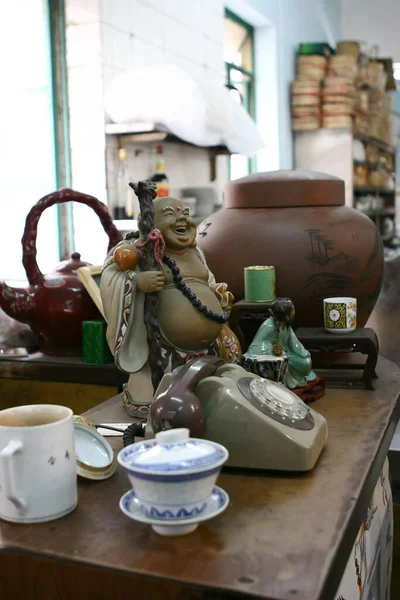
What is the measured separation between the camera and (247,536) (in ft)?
2.47

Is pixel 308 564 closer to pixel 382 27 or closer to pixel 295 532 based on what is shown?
pixel 295 532

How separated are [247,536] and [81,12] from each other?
2.58 m

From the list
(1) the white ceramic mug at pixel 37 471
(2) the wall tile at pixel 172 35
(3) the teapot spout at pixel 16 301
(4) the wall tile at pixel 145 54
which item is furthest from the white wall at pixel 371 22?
(1) the white ceramic mug at pixel 37 471

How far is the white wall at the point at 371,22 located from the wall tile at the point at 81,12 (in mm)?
5283

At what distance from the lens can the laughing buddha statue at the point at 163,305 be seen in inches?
45.8

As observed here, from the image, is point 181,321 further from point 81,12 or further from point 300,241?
point 81,12

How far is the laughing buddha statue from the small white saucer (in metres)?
0.43

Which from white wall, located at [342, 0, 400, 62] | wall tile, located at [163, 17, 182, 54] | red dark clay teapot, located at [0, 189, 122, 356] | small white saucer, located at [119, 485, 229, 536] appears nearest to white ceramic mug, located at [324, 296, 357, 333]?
red dark clay teapot, located at [0, 189, 122, 356]

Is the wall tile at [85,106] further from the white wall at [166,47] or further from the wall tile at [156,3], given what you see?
the wall tile at [156,3]

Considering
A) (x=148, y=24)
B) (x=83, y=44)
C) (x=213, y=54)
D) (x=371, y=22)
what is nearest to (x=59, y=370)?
(x=83, y=44)

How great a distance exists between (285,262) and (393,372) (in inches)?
12.8

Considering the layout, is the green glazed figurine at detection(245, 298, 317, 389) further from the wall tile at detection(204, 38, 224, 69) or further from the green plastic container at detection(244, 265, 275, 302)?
the wall tile at detection(204, 38, 224, 69)

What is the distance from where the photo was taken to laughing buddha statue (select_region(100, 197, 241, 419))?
1162 millimetres

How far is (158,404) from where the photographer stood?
0.90 metres
